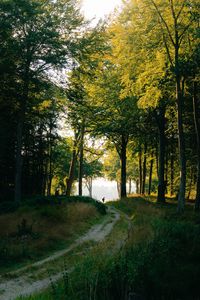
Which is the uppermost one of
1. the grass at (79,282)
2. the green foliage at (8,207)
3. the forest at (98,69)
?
the forest at (98,69)

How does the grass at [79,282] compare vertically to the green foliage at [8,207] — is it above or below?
below

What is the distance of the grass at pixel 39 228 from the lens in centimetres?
1427

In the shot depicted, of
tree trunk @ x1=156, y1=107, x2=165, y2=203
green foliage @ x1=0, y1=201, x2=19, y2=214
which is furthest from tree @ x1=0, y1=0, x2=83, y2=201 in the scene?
tree trunk @ x1=156, y1=107, x2=165, y2=203

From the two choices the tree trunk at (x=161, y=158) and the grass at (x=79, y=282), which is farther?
the tree trunk at (x=161, y=158)

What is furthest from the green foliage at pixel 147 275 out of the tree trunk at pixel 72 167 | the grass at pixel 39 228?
the tree trunk at pixel 72 167

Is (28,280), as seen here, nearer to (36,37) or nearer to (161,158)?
(36,37)

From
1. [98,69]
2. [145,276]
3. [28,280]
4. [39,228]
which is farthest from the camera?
[98,69]

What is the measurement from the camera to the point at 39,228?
17609 mm

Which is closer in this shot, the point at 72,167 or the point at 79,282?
the point at 79,282

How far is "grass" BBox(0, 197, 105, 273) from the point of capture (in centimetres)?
1427

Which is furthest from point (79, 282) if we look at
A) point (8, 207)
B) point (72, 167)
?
point (72, 167)

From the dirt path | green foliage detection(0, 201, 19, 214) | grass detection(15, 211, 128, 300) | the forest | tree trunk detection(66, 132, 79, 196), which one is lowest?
the dirt path

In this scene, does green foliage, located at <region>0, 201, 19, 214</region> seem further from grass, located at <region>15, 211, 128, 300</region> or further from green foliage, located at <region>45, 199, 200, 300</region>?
green foliage, located at <region>45, 199, 200, 300</region>

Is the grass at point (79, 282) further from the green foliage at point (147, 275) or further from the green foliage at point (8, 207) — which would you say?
the green foliage at point (8, 207)
